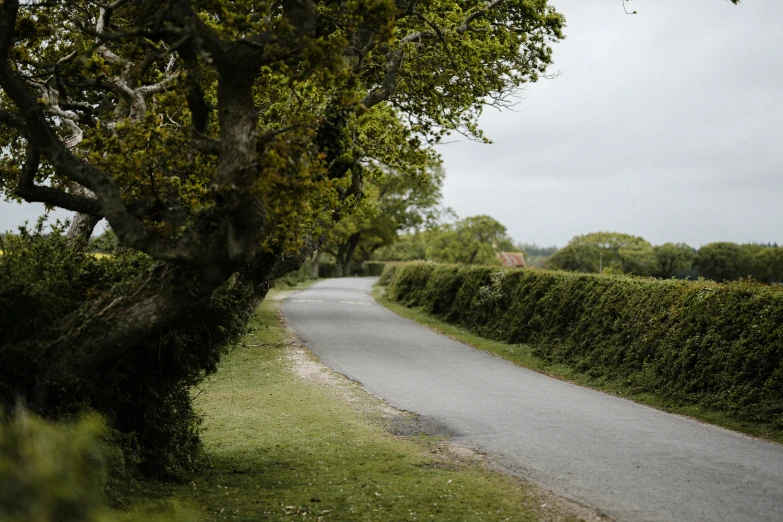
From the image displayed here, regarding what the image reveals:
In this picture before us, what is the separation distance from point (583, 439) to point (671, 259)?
342 feet

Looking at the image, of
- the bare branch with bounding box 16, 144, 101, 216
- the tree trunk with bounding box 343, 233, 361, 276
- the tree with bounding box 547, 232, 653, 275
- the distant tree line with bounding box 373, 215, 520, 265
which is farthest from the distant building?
the bare branch with bounding box 16, 144, 101, 216

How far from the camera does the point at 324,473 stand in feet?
29.1

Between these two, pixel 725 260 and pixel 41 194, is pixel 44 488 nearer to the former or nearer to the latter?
pixel 41 194

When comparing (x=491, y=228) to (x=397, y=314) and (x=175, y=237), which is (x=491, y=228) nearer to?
(x=397, y=314)

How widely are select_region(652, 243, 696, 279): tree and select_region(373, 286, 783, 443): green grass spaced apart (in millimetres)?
83492

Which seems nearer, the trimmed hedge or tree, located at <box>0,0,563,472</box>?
tree, located at <box>0,0,563,472</box>

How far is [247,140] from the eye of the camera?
7332mm

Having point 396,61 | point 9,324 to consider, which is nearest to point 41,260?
point 9,324

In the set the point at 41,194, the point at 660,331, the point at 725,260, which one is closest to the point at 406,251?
the point at 725,260

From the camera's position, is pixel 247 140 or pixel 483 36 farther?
pixel 483 36

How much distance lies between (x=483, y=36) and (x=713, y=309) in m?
7.09

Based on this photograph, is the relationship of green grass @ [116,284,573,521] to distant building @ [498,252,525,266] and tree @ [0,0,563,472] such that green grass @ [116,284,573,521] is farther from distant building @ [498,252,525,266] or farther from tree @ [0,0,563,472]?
distant building @ [498,252,525,266]

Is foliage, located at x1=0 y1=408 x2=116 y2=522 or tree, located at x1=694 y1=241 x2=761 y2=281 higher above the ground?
tree, located at x1=694 y1=241 x2=761 y2=281

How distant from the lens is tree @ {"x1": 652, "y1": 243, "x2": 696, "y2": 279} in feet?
339
